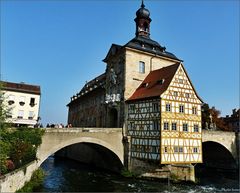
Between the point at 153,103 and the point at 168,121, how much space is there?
215 cm

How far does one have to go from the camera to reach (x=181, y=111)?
23.5 meters

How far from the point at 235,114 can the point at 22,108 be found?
47.6 meters

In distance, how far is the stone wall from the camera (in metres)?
11.4

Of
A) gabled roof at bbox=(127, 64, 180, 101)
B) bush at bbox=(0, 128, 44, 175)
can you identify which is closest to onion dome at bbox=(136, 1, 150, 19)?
gabled roof at bbox=(127, 64, 180, 101)

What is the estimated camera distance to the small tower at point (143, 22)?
107ft

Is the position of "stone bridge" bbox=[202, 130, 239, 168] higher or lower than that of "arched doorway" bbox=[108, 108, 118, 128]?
lower

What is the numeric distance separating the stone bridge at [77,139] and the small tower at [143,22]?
14.0 m

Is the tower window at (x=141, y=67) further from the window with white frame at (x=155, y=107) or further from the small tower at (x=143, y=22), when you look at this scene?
the window with white frame at (x=155, y=107)

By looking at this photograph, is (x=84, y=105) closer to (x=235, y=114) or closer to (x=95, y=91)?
(x=95, y=91)

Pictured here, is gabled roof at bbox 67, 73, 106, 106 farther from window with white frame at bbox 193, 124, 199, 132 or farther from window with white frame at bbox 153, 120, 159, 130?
window with white frame at bbox 193, 124, 199, 132

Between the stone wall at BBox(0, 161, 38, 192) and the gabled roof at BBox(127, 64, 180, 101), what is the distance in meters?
12.3

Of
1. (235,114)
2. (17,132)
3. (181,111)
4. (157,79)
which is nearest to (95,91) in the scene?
(157,79)

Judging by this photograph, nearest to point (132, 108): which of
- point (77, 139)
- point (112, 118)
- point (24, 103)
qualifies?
point (112, 118)

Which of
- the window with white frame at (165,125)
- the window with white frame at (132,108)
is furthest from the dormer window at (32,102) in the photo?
the window with white frame at (165,125)
